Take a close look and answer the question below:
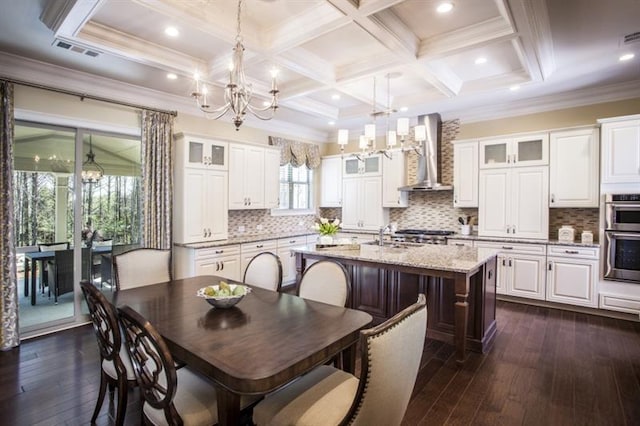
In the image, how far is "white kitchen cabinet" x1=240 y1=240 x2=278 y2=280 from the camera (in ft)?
16.3

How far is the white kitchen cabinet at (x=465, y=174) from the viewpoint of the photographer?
5.26 metres

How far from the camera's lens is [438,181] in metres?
5.70

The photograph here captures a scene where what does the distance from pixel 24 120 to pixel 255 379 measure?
13.4 feet

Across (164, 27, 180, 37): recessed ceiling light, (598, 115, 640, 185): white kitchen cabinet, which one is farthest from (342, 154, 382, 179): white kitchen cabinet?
(164, 27, 180, 37): recessed ceiling light

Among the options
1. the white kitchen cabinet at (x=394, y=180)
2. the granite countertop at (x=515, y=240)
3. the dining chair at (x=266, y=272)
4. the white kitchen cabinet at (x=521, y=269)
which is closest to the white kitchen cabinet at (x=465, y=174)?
the granite countertop at (x=515, y=240)

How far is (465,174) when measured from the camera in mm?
5344

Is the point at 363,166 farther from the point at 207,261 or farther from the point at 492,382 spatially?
the point at 492,382

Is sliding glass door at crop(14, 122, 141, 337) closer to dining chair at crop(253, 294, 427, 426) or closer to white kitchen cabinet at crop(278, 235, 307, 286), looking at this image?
white kitchen cabinet at crop(278, 235, 307, 286)

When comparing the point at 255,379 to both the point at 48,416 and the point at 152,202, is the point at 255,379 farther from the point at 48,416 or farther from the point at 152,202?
the point at 152,202

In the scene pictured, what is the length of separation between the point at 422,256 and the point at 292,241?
2799 millimetres

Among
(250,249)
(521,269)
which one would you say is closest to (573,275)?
(521,269)

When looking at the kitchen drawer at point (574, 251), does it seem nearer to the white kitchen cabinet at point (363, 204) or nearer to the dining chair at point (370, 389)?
the white kitchen cabinet at point (363, 204)

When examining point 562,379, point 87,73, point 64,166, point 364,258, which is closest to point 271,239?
point 364,258

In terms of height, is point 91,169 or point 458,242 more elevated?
point 91,169
